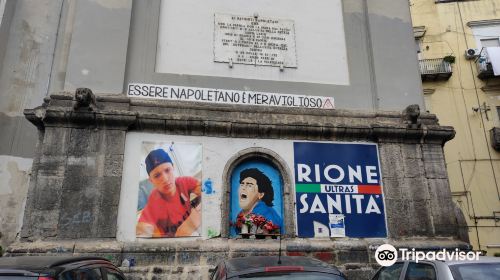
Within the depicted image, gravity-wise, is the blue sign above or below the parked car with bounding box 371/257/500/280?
above

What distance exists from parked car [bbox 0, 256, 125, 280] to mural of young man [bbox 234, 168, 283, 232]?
5334 mm

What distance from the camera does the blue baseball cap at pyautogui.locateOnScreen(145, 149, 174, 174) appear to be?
32.2 ft

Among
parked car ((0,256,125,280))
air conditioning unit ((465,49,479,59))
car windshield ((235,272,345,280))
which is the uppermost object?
air conditioning unit ((465,49,479,59))

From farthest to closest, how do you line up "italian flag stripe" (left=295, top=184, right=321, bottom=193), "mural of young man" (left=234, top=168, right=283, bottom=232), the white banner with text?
the white banner with text → "italian flag stripe" (left=295, top=184, right=321, bottom=193) → "mural of young man" (left=234, top=168, right=283, bottom=232)

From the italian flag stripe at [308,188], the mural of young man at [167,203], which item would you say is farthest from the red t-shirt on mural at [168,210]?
the italian flag stripe at [308,188]

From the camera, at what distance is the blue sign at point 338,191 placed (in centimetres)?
1012

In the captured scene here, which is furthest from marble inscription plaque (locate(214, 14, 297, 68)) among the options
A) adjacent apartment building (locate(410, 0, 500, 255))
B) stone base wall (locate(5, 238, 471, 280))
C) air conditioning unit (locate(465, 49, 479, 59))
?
air conditioning unit (locate(465, 49, 479, 59))

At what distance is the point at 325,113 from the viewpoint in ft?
36.1

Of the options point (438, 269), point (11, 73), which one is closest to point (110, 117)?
point (11, 73)

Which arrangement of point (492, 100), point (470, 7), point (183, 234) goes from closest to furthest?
point (183, 234)
point (492, 100)
point (470, 7)

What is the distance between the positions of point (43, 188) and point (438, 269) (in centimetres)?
780

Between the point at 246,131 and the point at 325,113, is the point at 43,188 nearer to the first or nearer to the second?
the point at 246,131

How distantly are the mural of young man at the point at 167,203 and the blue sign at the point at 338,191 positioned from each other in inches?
97.2

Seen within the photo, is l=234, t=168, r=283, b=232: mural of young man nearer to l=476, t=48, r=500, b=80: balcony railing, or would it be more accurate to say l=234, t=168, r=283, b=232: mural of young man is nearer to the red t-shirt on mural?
the red t-shirt on mural
